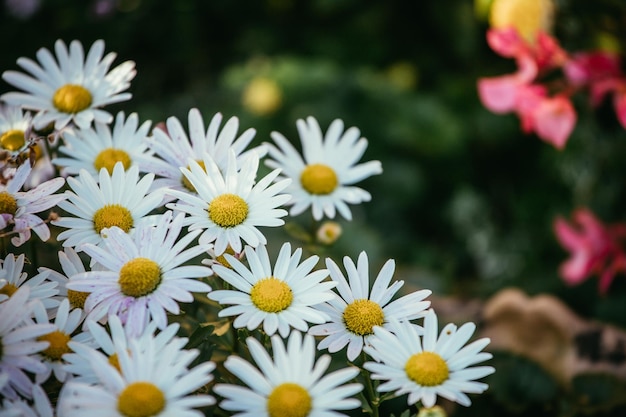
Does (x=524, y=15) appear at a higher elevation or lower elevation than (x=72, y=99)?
higher

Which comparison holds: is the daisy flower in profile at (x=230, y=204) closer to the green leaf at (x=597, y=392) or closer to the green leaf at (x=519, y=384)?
the green leaf at (x=519, y=384)

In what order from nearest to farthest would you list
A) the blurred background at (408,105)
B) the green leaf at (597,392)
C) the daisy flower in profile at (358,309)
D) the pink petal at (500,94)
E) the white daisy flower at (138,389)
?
1. the white daisy flower at (138,389)
2. the daisy flower in profile at (358,309)
3. the green leaf at (597,392)
4. the pink petal at (500,94)
5. the blurred background at (408,105)

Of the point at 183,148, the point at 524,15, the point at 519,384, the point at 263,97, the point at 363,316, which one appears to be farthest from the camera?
the point at 263,97

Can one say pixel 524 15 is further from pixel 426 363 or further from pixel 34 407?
pixel 34 407

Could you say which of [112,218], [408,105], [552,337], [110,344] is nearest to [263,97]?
[408,105]

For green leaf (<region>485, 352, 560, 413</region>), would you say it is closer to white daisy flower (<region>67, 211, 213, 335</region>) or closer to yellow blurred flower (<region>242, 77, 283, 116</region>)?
white daisy flower (<region>67, 211, 213, 335</region>)

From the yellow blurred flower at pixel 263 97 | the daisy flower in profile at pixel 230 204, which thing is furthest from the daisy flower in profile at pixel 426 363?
the yellow blurred flower at pixel 263 97
